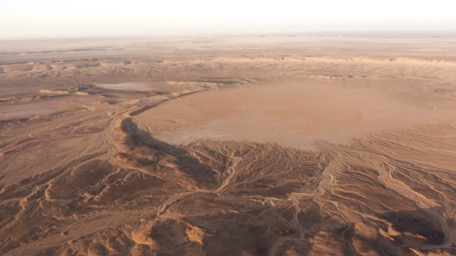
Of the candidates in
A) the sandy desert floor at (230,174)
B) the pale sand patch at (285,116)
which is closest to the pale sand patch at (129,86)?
the sandy desert floor at (230,174)

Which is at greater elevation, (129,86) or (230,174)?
(129,86)

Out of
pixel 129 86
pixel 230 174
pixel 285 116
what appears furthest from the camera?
pixel 129 86

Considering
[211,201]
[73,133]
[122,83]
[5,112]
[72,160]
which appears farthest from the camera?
[122,83]

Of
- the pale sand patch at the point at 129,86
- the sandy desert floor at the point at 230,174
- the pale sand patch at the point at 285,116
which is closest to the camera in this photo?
the sandy desert floor at the point at 230,174

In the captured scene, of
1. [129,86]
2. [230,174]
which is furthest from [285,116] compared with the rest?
[129,86]

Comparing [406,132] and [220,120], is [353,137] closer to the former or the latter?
[406,132]

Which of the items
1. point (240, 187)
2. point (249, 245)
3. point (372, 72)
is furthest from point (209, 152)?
point (372, 72)

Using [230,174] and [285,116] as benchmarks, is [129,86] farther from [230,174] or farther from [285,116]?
[230,174]

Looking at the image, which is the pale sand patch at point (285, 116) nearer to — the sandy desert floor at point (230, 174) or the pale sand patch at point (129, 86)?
the sandy desert floor at point (230, 174)
